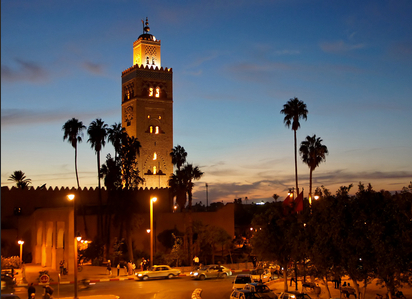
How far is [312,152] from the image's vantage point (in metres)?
54.0

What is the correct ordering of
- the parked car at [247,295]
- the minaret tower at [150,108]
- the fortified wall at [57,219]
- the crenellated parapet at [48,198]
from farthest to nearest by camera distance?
the minaret tower at [150,108] → the crenellated parapet at [48,198] → the fortified wall at [57,219] → the parked car at [247,295]

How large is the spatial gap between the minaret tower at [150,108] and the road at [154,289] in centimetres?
3794

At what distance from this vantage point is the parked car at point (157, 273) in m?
33.1

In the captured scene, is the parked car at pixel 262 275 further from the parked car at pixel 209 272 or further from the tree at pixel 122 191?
the tree at pixel 122 191

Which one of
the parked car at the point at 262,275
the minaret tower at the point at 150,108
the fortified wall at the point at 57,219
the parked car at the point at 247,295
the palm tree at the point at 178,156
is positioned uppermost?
the minaret tower at the point at 150,108

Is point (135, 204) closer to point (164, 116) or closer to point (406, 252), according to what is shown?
point (164, 116)

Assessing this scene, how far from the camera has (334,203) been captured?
2050 cm

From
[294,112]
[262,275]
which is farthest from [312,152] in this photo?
[262,275]

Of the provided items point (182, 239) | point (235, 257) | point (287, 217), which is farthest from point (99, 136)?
point (287, 217)

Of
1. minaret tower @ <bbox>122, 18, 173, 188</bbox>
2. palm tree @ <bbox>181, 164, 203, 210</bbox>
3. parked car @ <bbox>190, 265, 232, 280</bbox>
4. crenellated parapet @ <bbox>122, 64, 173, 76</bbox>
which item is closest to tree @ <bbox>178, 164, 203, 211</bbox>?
palm tree @ <bbox>181, 164, 203, 210</bbox>

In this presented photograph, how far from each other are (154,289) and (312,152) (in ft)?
100

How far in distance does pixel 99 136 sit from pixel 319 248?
34063 mm

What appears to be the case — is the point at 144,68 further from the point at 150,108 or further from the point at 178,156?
the point at 178,156

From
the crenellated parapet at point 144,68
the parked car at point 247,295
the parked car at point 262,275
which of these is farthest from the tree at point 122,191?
the parked car at point 247,295
